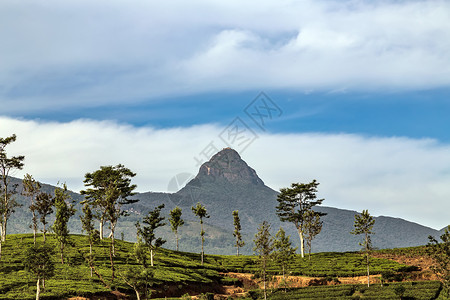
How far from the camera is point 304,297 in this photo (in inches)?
2490

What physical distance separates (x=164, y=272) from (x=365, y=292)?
3336 cm

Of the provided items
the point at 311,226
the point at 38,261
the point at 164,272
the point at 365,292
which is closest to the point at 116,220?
the point at 164,272

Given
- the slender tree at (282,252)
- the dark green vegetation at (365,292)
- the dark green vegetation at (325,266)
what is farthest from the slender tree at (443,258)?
the dark green vegetation at (325,266)

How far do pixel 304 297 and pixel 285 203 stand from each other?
53.2 meters

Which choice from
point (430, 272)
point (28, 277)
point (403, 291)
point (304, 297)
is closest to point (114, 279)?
point (28, 277)

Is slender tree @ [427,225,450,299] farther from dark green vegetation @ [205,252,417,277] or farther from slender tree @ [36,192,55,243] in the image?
slender tree @ [36,192,55,243]

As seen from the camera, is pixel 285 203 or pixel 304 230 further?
pixel 285 203

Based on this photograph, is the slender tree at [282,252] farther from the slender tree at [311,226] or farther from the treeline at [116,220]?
the slender tree at [311,226]

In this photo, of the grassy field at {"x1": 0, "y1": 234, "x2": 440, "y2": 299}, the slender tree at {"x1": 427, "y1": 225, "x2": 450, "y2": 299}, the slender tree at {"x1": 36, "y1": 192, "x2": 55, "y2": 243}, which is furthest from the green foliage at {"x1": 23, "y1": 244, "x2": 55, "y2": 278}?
the slender tree at {"x1": 427, "y1": 225, "x2": 450, "y2": 299}

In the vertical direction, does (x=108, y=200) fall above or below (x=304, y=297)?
above

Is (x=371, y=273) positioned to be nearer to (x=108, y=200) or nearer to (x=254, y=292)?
(x=254, y=292)

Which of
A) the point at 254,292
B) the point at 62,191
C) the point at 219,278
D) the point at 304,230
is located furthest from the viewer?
the point at 304,230

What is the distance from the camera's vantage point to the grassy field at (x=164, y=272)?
5723 cm

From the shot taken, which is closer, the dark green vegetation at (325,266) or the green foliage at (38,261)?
the green foliage at (38,261)
